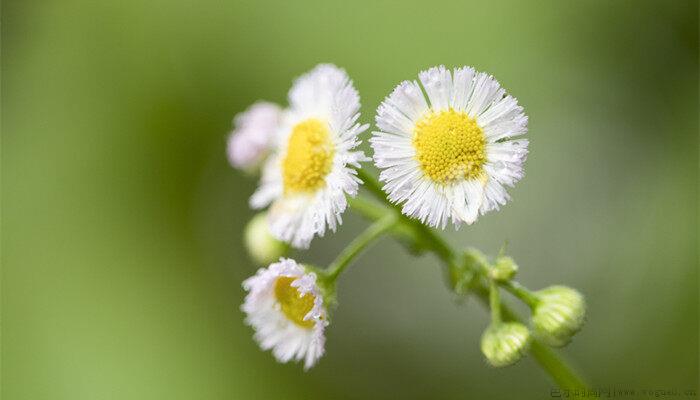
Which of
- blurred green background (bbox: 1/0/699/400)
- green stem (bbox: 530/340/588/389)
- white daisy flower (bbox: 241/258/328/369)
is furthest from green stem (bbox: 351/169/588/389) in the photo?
blurred green background (bbox: 1/0/699/400)

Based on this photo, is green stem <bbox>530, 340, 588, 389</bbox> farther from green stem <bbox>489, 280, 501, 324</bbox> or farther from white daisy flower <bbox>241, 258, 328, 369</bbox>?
white daisy flower <bbox>241, 258, 328, 369</bbox>

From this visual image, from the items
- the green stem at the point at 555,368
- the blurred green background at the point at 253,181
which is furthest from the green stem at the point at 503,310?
the blurred green background at the point at 253,181

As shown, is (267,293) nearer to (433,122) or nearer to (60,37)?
(433,122)

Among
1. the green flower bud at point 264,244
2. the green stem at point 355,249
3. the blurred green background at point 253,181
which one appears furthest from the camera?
the blurred green background at point 253,181

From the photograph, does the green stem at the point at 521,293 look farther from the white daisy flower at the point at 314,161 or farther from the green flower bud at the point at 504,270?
the white daisy flower at the point at 314,161

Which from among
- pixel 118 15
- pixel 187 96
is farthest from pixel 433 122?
pixel 118 15

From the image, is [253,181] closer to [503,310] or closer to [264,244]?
[264,244]
